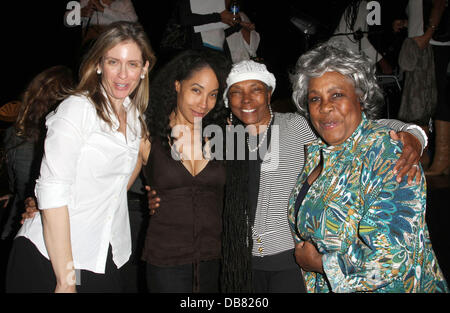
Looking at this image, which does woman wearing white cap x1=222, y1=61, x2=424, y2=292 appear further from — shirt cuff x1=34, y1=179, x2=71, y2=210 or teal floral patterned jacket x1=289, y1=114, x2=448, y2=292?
shirt cuff x1=34, y1=179, x2=71, y2=210

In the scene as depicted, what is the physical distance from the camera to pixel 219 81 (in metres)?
2.12

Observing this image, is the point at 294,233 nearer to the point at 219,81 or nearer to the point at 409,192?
the point at 409,192

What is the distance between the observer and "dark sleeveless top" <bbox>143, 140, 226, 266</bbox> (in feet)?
6.08

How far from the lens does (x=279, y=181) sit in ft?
6.02

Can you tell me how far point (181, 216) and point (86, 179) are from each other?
557 millimetres

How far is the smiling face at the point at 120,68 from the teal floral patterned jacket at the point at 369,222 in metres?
0.98

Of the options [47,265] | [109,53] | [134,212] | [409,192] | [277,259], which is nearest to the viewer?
[409,192]

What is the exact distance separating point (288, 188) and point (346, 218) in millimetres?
480

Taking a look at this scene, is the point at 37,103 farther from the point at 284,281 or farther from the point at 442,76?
the point at 442,76

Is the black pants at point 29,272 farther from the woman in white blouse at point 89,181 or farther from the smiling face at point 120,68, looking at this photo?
the smiling face at point 120,68

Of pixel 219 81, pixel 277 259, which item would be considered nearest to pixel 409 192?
pixel 277 259

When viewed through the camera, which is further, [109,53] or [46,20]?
[46,20]

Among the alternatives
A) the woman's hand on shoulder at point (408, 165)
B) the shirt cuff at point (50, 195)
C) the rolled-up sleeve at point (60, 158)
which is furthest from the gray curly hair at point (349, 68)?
the shirt cuff at point (50, 195)

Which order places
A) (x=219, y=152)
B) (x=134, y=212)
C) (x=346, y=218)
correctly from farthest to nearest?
1. (x=134, y=212)
2. (x=219, y=152)
3. (x=346, y=218)
